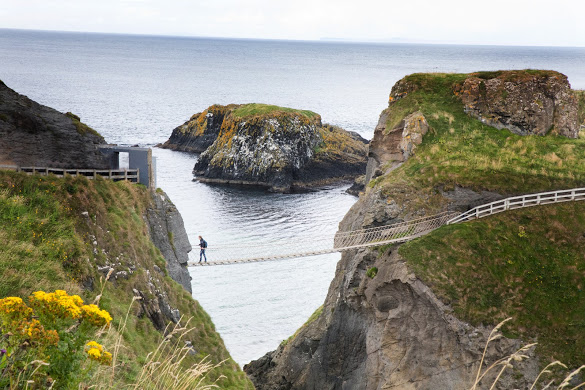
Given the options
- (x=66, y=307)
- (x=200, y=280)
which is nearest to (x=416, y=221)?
(x=200, y=280)

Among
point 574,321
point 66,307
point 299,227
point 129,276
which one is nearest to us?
point 66,307

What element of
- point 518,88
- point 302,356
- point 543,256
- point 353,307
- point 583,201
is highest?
point 518,88

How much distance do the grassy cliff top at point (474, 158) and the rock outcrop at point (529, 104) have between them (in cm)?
79

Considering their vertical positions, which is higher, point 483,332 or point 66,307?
point 66,307

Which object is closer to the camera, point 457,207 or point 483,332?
point 483,332

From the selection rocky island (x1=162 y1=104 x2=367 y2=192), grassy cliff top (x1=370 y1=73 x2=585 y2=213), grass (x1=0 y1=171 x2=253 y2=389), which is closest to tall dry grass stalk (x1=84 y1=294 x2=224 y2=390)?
grass (x1=0 y1=171 x2=253 y2=389)

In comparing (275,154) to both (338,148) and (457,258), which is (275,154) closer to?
(338,148)

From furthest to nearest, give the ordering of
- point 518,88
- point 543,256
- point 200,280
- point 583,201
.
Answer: point 200,280
point 518,88
point 583,201
point 543,256

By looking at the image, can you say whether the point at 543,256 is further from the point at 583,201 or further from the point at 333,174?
the point at 333,174

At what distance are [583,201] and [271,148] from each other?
1866 inches

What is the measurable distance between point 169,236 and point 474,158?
16.7m

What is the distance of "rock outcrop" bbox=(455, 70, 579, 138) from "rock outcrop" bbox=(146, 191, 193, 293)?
19605 millimetres

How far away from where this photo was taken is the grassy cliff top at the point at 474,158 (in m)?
29.7

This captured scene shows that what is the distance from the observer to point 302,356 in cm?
3150
